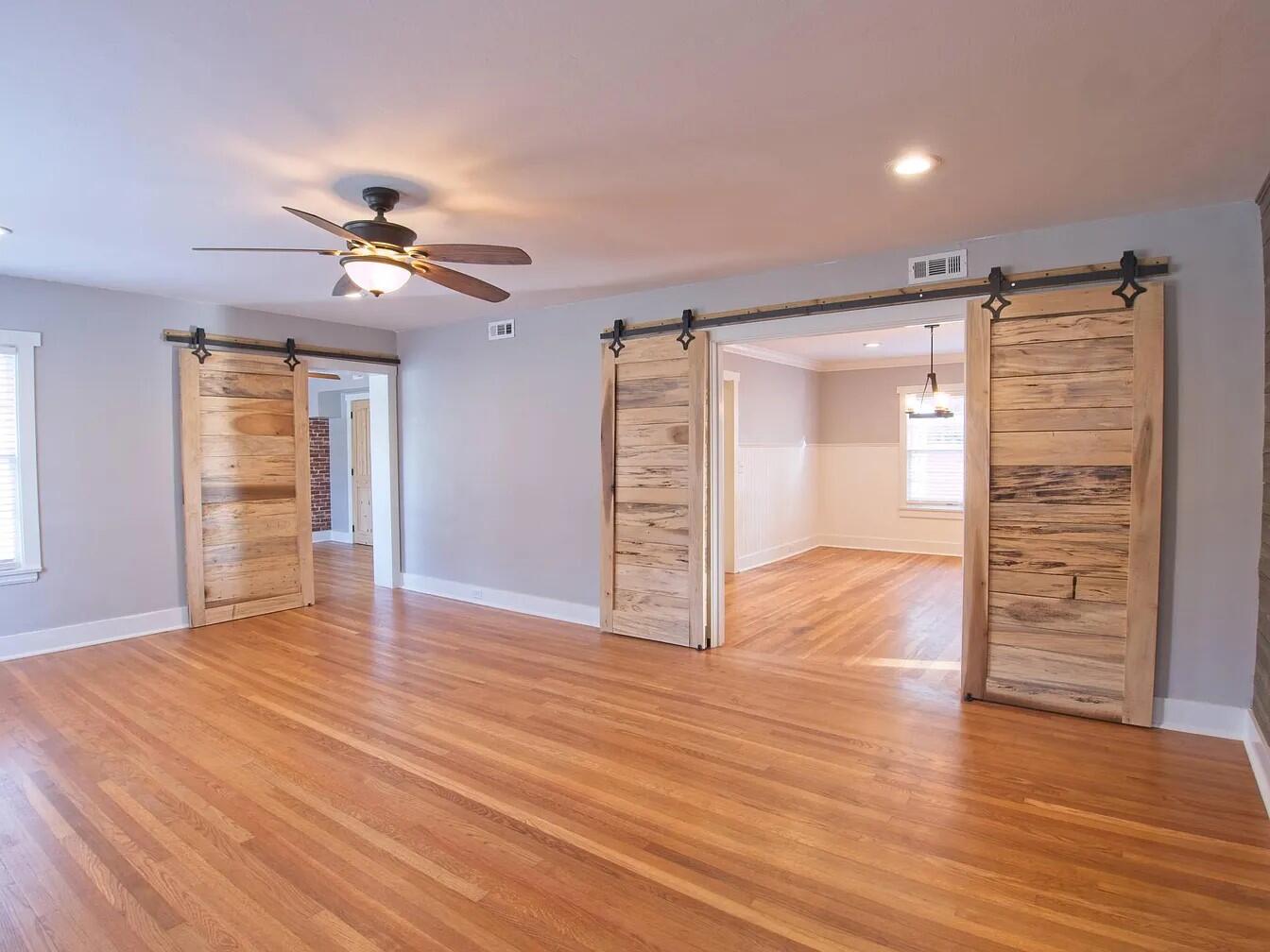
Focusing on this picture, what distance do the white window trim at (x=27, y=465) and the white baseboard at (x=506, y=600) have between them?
2834 mm

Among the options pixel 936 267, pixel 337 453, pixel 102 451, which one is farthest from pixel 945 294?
pixel 337 453

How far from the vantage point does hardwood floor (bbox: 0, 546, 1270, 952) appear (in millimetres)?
1956

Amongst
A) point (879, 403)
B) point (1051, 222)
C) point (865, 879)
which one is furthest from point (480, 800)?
point (879, 403)

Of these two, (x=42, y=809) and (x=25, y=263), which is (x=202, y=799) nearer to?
(x=42, y=809)

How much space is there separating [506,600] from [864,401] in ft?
19.0

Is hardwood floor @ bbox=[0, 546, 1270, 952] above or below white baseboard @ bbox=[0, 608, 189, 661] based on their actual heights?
below

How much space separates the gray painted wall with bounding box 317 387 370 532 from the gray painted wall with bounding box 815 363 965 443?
691 centimetres

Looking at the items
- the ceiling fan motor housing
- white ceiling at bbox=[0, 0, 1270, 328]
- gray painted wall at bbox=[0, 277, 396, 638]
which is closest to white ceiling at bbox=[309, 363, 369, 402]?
gray painted wall at bbox=[0, 277, 396, 638]

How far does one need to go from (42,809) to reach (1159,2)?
Result: 14.5 feet

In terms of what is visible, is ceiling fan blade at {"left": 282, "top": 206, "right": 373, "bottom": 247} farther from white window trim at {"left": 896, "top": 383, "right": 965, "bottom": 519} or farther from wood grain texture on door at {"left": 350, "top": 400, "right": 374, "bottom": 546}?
white window trim at {"left": 896, "top": 383, "right": 965, "bottom": 519}

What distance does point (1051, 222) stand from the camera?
3459 mm

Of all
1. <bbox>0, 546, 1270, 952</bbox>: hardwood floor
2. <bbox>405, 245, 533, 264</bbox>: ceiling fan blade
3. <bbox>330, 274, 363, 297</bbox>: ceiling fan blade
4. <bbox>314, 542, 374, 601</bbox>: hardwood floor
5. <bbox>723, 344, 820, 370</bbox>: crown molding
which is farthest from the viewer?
<bbox>723, 344, 820, 370</bbox>: crown molding

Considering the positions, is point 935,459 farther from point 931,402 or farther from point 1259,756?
point 1259,756

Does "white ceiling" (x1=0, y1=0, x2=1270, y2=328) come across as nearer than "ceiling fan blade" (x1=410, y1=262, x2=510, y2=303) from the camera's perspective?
Yes
